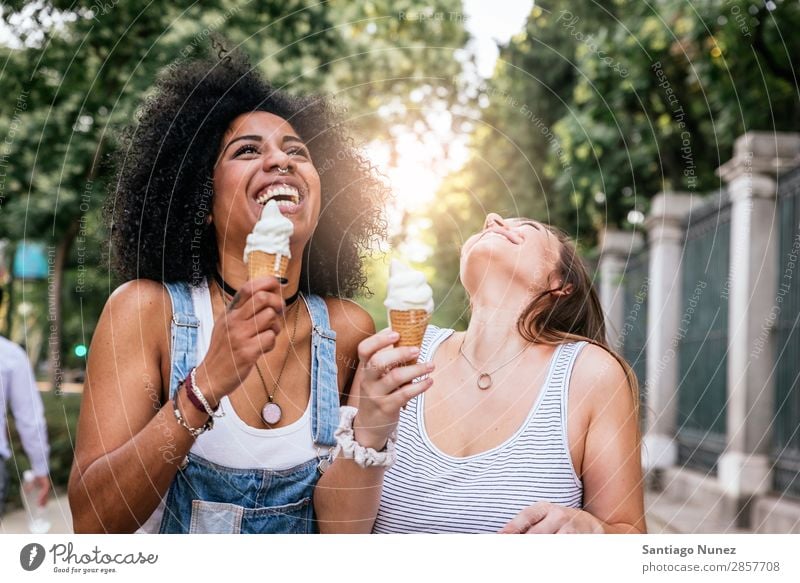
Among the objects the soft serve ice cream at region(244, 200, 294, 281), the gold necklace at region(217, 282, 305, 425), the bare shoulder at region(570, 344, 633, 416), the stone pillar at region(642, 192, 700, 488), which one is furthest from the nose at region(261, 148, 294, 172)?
the stone pillar at region(642, 192, 700, 488)

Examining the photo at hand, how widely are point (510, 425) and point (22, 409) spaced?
1.82 meters

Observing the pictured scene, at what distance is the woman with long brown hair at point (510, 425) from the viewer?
6.33 feet

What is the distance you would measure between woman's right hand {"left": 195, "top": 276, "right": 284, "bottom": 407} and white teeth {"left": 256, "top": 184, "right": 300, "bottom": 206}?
32cm

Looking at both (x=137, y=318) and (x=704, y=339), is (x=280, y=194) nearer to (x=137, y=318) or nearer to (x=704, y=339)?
(x=137, y=318)

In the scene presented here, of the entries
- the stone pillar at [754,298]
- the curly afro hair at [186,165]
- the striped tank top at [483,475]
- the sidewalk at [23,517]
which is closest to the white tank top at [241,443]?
the curly afro hair at [186,165]

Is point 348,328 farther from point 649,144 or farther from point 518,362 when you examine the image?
point 649,144

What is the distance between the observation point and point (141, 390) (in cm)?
182

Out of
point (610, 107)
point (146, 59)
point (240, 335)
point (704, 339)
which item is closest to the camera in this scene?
point (240, 335)

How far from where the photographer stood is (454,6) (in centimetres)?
240

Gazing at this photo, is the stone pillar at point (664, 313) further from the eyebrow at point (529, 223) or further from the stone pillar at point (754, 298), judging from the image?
the eyebrow at point (529, 223)

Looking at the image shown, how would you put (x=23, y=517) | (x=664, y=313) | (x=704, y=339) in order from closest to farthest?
(x=23, y=517) → (x=704, y=339) → (x=664, y=313)

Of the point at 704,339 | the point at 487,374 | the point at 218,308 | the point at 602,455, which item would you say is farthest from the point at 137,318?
the point at 704,339

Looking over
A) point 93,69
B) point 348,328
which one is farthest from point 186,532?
point 93,69
